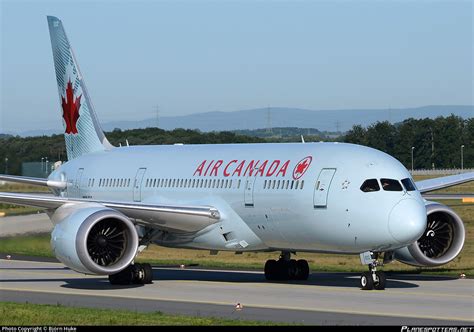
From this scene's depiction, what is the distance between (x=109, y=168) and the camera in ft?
131

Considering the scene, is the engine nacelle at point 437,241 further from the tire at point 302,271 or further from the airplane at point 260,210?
the tire at point 302,271

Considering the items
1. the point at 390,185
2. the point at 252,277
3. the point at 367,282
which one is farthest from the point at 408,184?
the point at 252,277

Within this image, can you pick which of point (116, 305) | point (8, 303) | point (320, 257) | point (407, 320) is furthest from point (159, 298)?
point (320, 257)

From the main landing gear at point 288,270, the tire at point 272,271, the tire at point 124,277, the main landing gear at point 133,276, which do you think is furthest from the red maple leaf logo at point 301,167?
the tire at point 124,277

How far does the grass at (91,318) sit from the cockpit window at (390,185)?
794 centimetres

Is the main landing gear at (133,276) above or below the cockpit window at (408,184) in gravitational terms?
below

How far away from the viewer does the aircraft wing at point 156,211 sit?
33.4 meters

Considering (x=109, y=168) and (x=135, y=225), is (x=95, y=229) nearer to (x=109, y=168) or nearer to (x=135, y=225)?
(x=135, y=225)

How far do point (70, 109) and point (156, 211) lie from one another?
11.8 meters

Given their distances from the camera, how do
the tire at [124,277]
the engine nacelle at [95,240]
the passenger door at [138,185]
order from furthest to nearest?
1. the passenger door at [138,185]
2. the tire at [124,277]
3. the engine nacelle at [95,240]

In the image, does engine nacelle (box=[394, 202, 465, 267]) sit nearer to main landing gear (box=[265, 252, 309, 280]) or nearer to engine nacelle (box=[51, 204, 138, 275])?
main landing gear (box=[265, 252, 309, 280])

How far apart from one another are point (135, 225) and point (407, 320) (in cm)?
1407

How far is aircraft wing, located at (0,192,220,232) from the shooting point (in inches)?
1315

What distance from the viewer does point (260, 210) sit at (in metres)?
32.5
